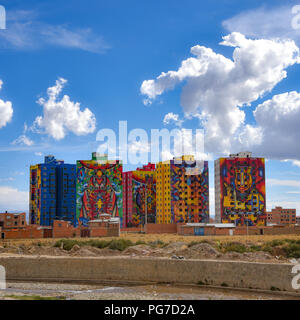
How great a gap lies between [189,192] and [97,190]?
2680 centimetres

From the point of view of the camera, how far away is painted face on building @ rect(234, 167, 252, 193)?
125m

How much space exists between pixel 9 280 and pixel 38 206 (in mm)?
98252

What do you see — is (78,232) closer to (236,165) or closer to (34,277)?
(34,277)

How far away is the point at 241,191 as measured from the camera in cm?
12444

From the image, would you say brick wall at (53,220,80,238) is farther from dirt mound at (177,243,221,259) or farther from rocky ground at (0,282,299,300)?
rocky ground at (0,282,299,300)

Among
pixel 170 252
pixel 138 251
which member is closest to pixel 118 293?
pixel 170 252

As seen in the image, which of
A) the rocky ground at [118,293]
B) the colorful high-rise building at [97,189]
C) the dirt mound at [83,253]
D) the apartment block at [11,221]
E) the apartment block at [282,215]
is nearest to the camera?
the rocky ground at [118,293]

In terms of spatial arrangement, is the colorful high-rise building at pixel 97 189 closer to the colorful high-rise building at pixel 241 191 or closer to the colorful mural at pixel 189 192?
the colorful mural at pixel 189 192

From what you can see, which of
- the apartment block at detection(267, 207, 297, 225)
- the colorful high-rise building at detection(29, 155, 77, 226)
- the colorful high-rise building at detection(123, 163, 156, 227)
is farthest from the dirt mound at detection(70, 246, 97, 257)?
the apartment block at detection(267, 207, 297, 225)

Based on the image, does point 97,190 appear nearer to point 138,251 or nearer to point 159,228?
point 159,228

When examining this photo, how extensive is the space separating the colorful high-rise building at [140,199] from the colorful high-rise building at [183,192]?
1237 cm

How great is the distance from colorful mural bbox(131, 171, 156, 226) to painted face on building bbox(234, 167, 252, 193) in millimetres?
29172

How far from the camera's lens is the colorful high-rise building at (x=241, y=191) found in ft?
403

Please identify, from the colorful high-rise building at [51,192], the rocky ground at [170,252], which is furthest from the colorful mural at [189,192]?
the rocky ground at [170,252]
